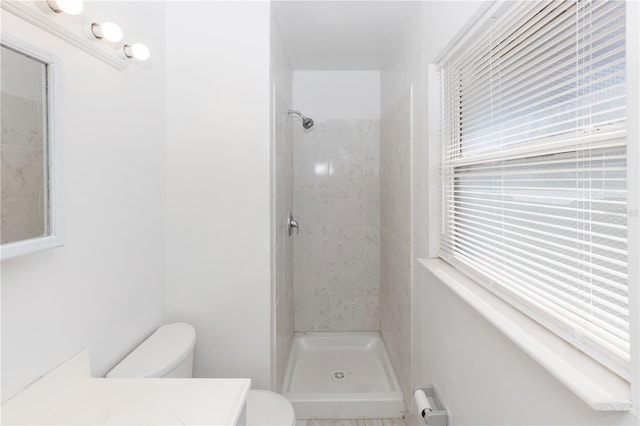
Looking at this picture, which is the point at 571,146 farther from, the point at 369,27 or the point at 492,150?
the point at 369,27

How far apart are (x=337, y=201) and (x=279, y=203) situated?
3.22 ft

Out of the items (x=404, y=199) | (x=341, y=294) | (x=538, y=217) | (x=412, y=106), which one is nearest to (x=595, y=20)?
(x=538, y=217)

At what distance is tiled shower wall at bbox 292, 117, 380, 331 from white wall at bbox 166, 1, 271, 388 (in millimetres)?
1284

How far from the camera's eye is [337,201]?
3.18 meters

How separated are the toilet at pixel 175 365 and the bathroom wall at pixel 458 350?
0.68 meters

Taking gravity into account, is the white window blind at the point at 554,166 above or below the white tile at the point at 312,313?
above

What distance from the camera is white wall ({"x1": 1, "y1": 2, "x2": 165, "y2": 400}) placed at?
0.99 m

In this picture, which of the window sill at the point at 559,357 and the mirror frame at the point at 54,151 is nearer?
the window sill at the point at 559,357

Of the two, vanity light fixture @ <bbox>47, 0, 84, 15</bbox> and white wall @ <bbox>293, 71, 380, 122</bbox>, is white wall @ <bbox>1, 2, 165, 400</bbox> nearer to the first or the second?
vanity light fixture @ <bbox>47, 0, 84, 15</bbox>

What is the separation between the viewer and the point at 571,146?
0.83m

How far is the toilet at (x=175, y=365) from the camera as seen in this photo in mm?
1380

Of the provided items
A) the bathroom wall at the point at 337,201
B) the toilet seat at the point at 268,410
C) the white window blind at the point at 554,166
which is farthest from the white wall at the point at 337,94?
the toilet seat at the point at 268,410

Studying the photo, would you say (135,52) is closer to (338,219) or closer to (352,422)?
(338,219)

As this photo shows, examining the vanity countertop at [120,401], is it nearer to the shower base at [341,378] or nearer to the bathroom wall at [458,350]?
the bathroom wall at [458,350]
